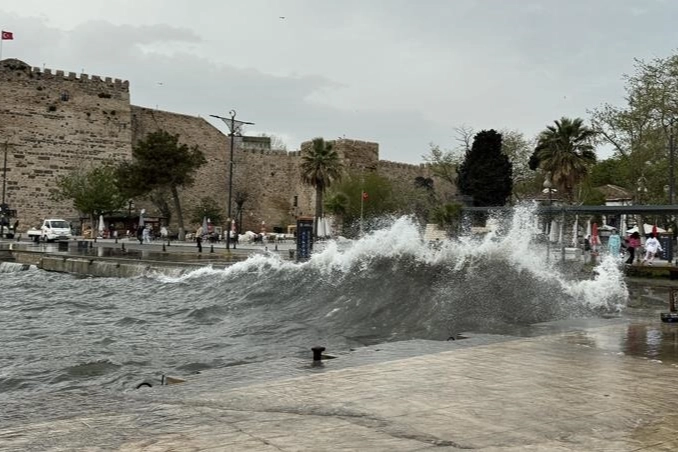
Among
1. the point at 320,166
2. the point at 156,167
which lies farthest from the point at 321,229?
the point at 156,167

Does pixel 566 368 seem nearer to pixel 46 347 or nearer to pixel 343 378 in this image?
pixel 343 378

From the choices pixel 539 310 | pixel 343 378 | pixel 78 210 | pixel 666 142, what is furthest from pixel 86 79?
pixel 343 378

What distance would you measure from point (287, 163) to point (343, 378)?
58166 mm

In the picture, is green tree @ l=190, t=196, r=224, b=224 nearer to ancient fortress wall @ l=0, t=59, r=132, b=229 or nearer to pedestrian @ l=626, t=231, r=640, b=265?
ancient fortress wall @ l=0, t=59, r=132, b=229

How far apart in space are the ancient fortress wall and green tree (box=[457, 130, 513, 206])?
85.4ft

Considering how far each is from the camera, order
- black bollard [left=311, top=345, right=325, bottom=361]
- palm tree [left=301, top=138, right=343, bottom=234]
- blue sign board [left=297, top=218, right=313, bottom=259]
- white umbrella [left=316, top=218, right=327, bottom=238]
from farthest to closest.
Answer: palm tree [left=301, top=138, right=343, bottom=234] < white umbrella [left=316, top=218, right=327, bottom=238] < blue sign board [left=297, top=218, right=313, bottom=259] < black bollard [left=311, top=345, right=325, bottom=361]

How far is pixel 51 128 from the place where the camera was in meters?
49.1

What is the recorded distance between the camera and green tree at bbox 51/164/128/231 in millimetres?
44969

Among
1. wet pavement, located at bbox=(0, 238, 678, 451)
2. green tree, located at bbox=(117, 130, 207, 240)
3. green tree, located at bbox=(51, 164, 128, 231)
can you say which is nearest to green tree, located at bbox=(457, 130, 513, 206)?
green tree, located at bbox=(117, 130, 207, 240)

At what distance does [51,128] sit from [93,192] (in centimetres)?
783

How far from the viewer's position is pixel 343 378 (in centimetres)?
610

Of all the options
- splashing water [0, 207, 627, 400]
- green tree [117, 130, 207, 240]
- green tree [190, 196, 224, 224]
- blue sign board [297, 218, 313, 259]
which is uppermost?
green tree [117, 130, 207, 240]

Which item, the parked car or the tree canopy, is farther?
the tree canopy

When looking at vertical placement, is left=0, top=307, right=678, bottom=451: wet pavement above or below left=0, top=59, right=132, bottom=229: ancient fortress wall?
below
